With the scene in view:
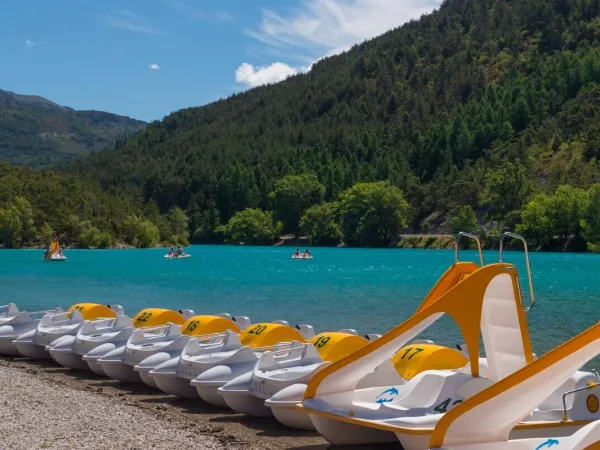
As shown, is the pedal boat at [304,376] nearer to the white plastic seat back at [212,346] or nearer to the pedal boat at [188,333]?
the white plastic seat back at [212,346]

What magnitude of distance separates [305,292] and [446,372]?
1764 inches

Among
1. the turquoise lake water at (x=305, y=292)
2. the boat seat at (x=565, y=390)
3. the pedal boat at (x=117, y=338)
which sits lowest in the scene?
the turquoise lake water at (x=305, y=292)

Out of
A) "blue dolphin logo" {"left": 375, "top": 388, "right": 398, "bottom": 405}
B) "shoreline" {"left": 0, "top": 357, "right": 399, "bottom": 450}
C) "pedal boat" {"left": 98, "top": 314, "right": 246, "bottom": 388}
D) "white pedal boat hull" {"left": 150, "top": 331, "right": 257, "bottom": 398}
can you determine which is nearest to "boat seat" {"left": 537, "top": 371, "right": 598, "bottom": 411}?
"blue dolphin logo" {"left": 375, "top": 388, "right": 398, "bottom": 405}

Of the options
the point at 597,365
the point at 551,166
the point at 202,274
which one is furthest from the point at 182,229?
the point at 597,365

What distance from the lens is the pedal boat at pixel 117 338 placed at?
62.0 feet

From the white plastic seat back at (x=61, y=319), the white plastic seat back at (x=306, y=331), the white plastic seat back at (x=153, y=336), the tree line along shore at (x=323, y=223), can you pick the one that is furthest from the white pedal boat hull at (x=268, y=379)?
the tree line along shore at (x=323, y=223)

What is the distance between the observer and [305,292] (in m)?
56.7

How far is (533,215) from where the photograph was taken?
128m

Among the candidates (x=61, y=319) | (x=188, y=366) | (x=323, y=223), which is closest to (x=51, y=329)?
(x=61, y=319)

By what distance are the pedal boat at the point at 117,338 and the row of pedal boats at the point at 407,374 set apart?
4 centimetres

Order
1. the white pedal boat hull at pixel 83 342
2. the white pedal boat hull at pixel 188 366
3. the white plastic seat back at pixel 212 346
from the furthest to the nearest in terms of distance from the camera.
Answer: the white pedal boat hull at pixel 83 342 → the white plastic seat back at pixel 212 346 → the white pedal boat hull at pixel 188 366

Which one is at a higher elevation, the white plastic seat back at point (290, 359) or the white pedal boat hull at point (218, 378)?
the white plastic seat back at point (290, 359)

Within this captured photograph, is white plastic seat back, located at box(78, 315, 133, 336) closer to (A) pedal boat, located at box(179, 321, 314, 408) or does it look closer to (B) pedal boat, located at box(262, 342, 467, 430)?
(A) pedal boat, located at box(179, 321, 314, 408)

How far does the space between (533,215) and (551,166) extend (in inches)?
1112
